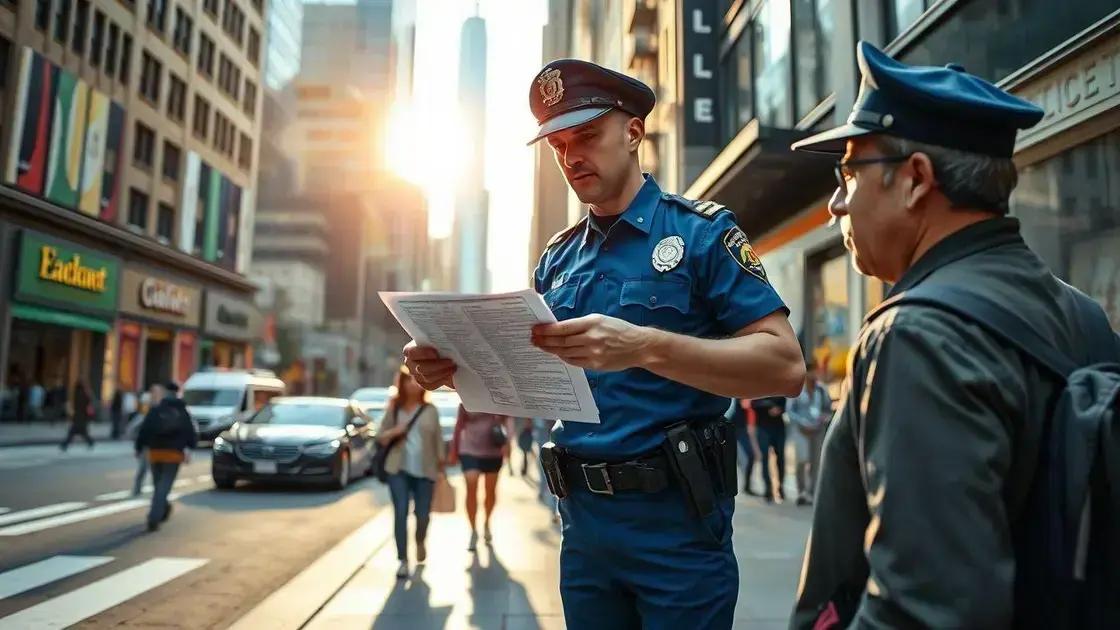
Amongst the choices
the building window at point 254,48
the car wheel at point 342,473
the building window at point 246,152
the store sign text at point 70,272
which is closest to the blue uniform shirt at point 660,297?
the car wheel at point 342,473

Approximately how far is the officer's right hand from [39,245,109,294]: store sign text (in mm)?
30792

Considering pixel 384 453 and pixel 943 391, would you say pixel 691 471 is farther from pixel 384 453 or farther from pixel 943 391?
pixel 384 453

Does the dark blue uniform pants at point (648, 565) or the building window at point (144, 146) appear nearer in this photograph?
the dark blue uniform pants at point (648, 565)

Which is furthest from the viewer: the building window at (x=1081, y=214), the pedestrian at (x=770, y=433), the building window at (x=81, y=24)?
the building window at (x=81, y=24)

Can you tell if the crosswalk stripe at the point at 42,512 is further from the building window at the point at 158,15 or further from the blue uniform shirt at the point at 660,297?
the building window at the point at 158,15

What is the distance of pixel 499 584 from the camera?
682cm

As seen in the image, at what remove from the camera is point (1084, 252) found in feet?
22.9

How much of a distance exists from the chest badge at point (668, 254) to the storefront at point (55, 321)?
94.7 ft

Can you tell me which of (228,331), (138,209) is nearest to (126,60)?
(138,209)

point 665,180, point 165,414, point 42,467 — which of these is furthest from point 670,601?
point 665,180

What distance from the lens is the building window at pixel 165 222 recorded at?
127 feet

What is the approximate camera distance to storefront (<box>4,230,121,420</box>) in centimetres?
2783

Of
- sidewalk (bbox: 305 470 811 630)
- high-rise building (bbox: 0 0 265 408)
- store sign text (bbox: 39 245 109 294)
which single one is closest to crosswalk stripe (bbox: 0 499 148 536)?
sidewalk (bbox: 305 470 811 630)

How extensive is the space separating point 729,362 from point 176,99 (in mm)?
43133
